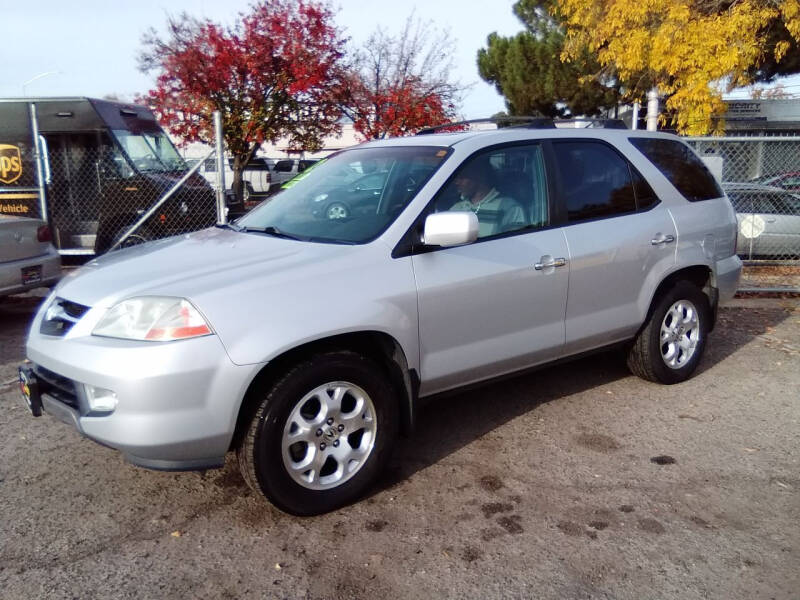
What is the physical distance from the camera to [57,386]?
11.4ft

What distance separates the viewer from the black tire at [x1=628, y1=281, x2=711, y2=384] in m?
5.10

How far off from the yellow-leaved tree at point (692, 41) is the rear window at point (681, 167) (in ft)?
30.1

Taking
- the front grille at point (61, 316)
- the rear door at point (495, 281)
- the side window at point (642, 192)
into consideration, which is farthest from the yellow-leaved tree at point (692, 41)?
the front grille at point (61, 316)

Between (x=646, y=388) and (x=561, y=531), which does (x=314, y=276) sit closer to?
(x=561, y=531)

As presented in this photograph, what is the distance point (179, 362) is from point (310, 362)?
60cm

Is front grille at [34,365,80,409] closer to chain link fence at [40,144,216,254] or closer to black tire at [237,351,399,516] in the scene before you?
black tire at [237,351,399,516]

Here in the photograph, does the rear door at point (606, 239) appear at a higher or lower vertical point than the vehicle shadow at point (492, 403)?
higher

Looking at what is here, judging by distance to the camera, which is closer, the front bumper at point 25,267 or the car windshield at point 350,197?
the car windshield at point 350,197

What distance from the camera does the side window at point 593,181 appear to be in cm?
459

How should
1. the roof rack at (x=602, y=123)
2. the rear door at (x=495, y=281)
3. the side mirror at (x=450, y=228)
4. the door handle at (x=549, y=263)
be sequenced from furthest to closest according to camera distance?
the roof rack at (x=602, y=123) < the door handle at (x=549, y=263) < the rear door at (x=495, y=281) < the side mirror at (x=450, y=228)

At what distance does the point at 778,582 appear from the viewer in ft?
9.84

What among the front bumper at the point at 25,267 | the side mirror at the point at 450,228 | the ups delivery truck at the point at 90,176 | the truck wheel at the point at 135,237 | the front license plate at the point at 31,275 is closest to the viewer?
the side mirror at the point at 450,228

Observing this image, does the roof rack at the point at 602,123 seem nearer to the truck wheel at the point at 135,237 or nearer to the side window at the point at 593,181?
the side window at the point at 593,181

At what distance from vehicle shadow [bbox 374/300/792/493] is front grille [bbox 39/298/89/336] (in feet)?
5.61
